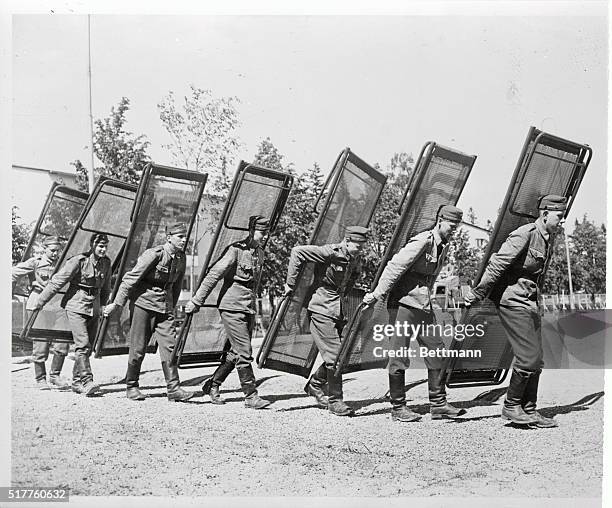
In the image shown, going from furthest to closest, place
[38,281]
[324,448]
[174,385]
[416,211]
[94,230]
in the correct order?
[94,230] → [174,385] → [38,281] → [416,211] → [324,448]

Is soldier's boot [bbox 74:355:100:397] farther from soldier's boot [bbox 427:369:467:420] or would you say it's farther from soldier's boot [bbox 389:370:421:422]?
soldier's boot [bbox 427:369:467:420]

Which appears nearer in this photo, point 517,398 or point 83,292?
point 517,398

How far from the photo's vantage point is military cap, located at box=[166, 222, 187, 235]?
593 centimetres

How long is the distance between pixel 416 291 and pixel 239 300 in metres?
1.31

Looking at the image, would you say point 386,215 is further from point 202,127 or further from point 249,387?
point 249,387

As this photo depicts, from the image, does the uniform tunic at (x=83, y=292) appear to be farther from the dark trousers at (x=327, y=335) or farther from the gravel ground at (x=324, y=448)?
the dark trousers at (x=327, y=335)

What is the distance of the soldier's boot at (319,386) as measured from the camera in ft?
18.6

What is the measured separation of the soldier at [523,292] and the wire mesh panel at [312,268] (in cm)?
94

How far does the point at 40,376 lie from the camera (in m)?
5.64

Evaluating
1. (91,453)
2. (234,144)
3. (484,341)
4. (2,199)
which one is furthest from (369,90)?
(91,453)

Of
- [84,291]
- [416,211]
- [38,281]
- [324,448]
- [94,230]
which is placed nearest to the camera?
[324,448]

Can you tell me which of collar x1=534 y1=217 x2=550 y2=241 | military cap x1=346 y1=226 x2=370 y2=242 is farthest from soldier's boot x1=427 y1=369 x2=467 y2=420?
collar x1=534 y1=217 x2=550 y2=241

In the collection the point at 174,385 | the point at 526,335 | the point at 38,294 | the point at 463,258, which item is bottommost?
the point at 174,385

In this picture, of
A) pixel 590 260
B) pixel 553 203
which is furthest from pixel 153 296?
pixel 590 260
